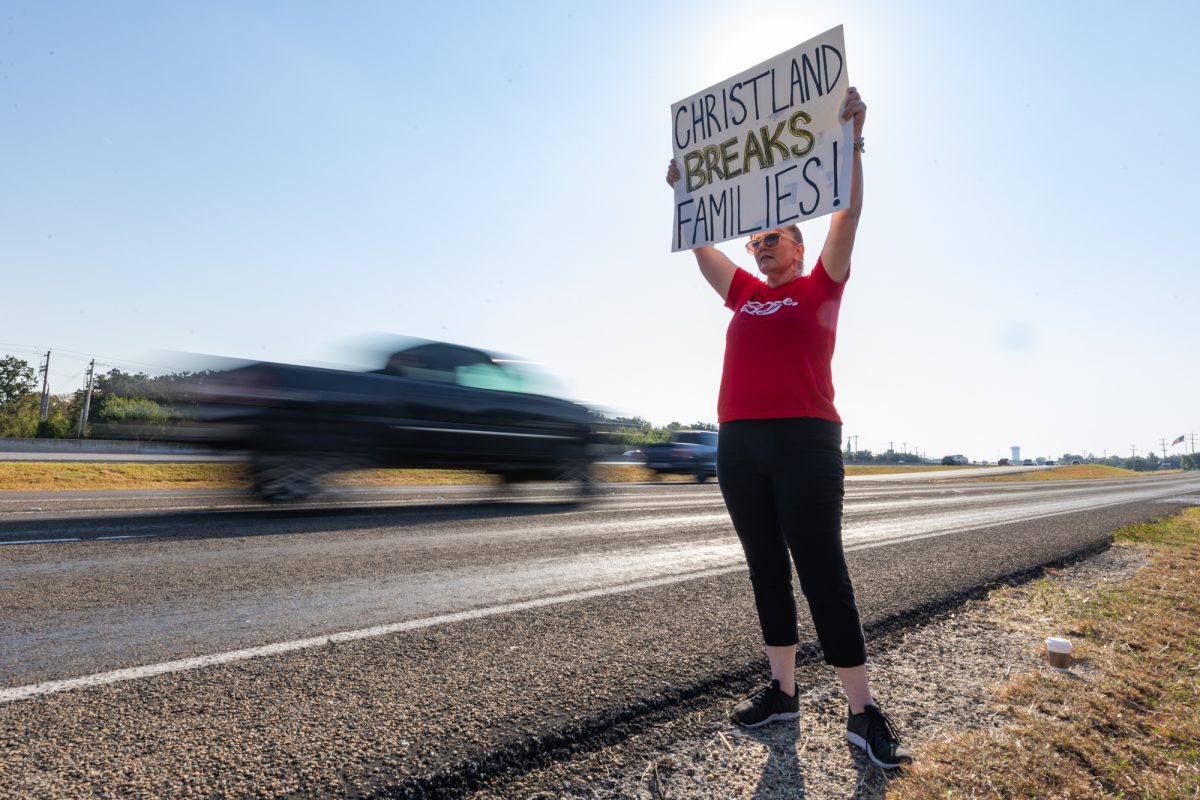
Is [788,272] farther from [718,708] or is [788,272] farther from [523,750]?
[523,750]

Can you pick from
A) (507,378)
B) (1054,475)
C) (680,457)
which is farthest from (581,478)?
(1054,475)

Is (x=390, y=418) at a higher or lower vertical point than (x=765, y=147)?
lower

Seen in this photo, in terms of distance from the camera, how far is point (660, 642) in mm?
2986

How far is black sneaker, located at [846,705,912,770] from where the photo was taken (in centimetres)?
193

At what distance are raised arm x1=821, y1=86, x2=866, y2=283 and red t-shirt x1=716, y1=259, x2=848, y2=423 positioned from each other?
39 mm

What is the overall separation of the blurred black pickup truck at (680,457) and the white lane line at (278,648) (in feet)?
56.3

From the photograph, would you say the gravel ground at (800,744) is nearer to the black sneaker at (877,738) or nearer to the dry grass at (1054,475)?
the black sneaker at (877,738)

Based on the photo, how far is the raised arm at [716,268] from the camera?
2.70 metres

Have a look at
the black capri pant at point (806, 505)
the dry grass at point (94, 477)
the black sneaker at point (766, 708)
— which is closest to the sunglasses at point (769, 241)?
the black capri pant at point (806, 505)

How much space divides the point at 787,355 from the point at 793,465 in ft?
1.19

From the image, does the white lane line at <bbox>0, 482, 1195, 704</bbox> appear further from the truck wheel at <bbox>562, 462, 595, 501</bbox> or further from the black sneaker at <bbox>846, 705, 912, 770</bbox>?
the truck wheel at <bbox>562, 462, 595, 501</bbox>

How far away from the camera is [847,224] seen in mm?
2256

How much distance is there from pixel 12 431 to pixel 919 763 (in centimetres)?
5644

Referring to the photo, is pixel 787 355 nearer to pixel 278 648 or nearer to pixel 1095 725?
pixel 1095 725
